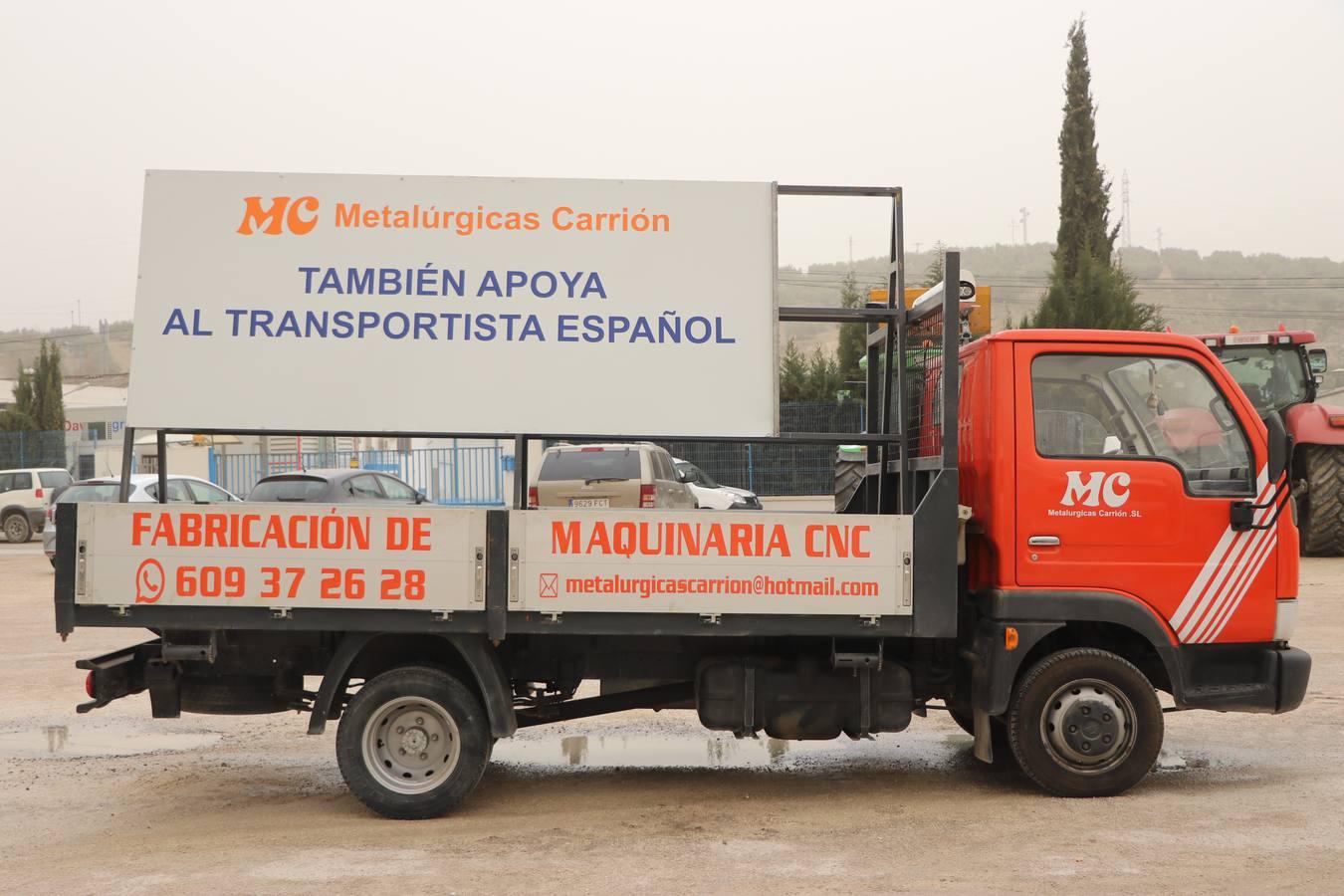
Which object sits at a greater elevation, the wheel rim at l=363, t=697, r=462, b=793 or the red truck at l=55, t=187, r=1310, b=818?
the red truck at l=55, t=187, r=1310, b=818

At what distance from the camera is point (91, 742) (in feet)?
26.9

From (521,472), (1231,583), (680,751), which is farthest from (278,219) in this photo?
(1231,583)

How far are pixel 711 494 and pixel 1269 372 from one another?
30.7 ft

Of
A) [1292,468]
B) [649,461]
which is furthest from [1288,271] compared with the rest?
[1292,468]

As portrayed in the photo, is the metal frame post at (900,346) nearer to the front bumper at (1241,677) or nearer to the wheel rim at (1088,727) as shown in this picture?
the wheel rim at (1088,727)

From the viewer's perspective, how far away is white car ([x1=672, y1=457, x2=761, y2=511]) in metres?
21.1

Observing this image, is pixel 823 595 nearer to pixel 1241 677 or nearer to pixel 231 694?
pixel 1241 677

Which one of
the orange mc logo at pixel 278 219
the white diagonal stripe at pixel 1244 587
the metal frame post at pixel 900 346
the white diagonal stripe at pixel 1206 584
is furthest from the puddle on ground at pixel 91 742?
→ the white diagonal stripe at pixel 1244 587

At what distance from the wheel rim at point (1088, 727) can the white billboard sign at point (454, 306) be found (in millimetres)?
2166

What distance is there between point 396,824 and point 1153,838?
12.2ft

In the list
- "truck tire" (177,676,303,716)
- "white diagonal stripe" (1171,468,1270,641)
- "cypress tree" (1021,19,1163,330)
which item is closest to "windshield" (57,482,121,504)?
"truck tire" (177,676,303,716)

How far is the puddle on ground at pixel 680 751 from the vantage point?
7594 mm

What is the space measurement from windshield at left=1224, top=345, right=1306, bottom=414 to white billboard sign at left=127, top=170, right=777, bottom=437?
1329 centimetres

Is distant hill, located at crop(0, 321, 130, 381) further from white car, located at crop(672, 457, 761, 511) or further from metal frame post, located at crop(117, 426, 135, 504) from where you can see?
metal frame post, located at crop(117, 426, 135, 504)
